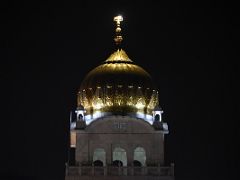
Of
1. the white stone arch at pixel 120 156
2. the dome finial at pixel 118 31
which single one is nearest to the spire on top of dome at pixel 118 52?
the dome finial at pixel 118 31

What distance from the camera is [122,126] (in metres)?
76.1

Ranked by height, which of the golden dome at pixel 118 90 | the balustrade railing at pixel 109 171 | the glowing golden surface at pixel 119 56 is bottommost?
the balustrade railing at pixel 109 171

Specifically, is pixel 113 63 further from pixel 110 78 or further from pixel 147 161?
pixel 147 161

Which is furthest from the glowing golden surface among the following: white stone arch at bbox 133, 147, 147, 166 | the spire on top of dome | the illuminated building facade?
white stone arch at bbox 133, 147, 147, 166

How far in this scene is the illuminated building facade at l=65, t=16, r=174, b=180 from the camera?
75.0 m

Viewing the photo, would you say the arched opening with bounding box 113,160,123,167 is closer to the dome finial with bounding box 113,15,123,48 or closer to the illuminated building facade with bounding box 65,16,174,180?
the illuminated building facade with bounding box 65,16,174,180

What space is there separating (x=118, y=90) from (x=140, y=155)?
404 cm

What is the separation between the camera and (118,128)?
250 feet

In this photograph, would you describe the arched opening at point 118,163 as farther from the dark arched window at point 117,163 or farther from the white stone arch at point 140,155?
the white stone arch at point 140,155

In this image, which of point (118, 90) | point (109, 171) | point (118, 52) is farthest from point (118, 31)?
point (109, 171)

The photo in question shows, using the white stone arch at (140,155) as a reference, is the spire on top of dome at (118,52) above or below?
above

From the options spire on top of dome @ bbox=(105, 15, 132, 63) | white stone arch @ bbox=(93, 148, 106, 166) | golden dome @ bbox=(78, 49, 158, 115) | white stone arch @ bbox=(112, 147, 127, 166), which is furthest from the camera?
spire on top of dome @ bbox=(105, 15, 132, 63)

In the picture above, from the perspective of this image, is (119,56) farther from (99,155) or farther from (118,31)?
(99,155)

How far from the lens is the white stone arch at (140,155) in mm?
76500
